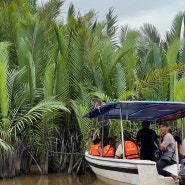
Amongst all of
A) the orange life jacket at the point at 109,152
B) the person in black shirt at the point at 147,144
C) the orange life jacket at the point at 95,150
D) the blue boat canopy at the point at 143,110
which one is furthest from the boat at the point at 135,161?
the person in black shirt at the point at 147,144

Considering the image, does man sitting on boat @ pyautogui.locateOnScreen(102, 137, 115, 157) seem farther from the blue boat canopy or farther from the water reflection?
the water reflection

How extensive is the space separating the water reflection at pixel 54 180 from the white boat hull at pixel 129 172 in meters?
1.34

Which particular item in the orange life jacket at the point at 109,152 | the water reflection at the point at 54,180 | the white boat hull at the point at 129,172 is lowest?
the water reflection at the point at 54,180

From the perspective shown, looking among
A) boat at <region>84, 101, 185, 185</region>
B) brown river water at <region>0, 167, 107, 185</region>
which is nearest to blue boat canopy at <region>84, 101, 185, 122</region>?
boat at <region>84, 101, 185, 185</region>

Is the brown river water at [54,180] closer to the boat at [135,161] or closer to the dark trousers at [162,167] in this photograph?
the boat at [135,161]

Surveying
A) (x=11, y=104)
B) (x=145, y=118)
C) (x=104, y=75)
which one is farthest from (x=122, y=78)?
(x=11, y=104)

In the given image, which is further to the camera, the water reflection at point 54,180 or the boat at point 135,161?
the water reflection at point 54,180

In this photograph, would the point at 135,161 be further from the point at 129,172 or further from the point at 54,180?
the point at 54,180

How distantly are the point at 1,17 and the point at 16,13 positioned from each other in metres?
0.84

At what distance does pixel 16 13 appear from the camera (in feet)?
57.9

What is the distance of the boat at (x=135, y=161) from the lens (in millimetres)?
9898

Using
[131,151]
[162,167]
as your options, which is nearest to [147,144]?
[131,151]

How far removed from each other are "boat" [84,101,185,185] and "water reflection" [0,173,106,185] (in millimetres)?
1015

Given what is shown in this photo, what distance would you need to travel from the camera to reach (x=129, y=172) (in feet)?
34.6
